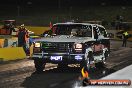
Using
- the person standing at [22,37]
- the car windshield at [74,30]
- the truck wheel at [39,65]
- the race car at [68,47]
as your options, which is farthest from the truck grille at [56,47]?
the person standing at [22,37]

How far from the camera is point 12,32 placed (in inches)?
1282

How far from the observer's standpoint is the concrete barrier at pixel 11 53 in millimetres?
19469

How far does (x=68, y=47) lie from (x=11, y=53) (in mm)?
7284

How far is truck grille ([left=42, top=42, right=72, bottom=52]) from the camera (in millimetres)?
13445

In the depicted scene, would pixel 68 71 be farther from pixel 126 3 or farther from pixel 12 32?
pixel 126 3

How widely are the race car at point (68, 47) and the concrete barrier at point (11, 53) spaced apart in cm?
534

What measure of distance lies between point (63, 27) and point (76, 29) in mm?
576

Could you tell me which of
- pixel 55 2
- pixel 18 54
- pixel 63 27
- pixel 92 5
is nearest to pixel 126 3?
pixel 92 5

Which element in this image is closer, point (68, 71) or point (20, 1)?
point (68, 71)

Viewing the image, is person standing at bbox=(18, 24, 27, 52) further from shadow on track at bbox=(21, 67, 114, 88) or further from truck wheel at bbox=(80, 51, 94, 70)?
truck wheel at bbox=(80, 51, 94, 70)

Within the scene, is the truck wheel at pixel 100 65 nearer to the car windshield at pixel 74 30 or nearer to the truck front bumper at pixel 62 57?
the car windshield at pixel 74 30

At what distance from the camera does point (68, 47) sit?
13.5 metres

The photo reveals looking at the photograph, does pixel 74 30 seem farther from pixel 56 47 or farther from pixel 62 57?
pixel 62 57

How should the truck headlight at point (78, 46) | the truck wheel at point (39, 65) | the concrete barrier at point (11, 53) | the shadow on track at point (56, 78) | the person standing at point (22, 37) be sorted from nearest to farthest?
the shadow on track at point (56, 78) < the truck headlight at point (78, 46) < the truck wheel at point (39, 65) < the concrete barrier at point (11, 53) < the person standing at point (22, 37)
